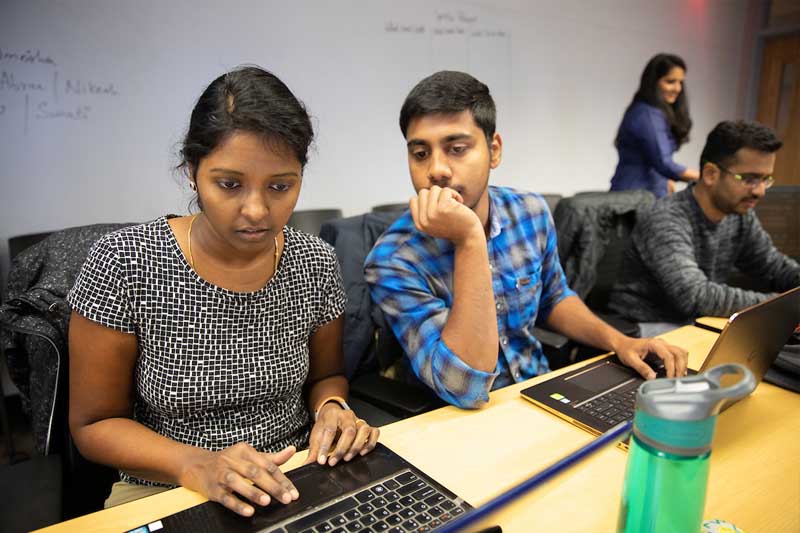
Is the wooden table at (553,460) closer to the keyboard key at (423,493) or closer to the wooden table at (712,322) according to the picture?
the keyboard key at (423,493)

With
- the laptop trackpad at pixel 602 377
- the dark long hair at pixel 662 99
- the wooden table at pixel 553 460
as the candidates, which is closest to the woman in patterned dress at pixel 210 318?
the wooden table at pixel 553 460

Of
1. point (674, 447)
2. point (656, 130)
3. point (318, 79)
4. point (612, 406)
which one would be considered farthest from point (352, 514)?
point (656, 130)

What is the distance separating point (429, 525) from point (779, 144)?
181cm

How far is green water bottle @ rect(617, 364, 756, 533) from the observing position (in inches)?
16.1

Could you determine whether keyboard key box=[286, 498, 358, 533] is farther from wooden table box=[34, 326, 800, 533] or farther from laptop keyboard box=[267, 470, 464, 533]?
wooden table box=[34, 326, 800, 533]

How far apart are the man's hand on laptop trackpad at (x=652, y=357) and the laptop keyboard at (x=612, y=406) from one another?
10 centimetres

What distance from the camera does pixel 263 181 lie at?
85cm

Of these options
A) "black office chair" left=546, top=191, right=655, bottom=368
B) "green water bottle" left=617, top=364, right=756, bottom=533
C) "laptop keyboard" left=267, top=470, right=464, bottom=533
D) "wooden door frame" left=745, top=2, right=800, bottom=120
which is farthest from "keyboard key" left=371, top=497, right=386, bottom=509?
"wooden door frame" left=745, top=2, right=800, bottom=120

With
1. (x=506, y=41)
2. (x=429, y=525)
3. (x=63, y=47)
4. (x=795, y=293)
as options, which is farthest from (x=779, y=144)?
(x=63, y=47)

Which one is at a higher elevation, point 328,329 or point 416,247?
point 416,247

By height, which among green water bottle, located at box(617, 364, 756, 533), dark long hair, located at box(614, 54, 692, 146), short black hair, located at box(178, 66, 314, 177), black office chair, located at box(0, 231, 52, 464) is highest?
dark long hair, located at box(614, 54, 692, 146)

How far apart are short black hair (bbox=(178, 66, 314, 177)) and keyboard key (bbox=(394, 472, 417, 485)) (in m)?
0.55

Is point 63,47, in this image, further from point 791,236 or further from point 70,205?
point 791,236

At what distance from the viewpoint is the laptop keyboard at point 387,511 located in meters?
0.61
